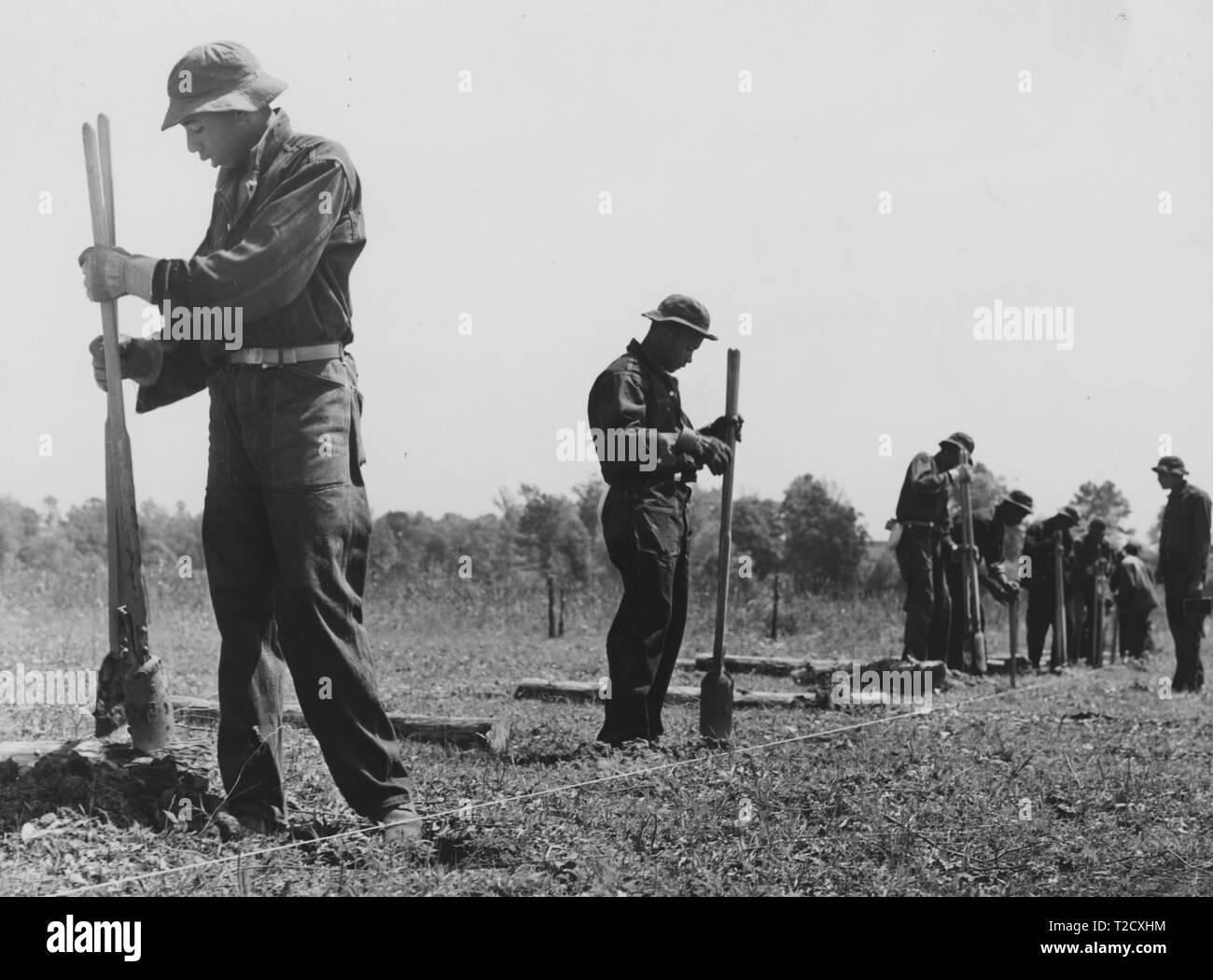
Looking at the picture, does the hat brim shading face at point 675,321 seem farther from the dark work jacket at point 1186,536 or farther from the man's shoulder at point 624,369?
the dark work jacket at point 1186,536

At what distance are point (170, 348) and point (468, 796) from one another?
200 centimetres

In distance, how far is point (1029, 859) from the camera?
484cm

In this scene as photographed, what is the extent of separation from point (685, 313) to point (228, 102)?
3.13 metres

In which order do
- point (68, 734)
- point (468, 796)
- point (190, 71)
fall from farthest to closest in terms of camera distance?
point (68, 734), point (468, 796), point (190, 71)

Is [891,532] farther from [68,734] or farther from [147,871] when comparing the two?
[147,871]

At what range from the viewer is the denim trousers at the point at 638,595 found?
6.91 metres

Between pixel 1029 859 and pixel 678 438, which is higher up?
pixel 678 438

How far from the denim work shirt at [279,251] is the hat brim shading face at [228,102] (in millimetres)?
86

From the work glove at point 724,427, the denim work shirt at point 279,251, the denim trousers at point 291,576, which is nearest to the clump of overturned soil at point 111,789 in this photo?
the denim trousers at point 291,576

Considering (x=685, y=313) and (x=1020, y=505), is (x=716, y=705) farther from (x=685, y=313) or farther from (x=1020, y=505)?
(x=1020, y=505)

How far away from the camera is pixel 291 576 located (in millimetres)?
4434
